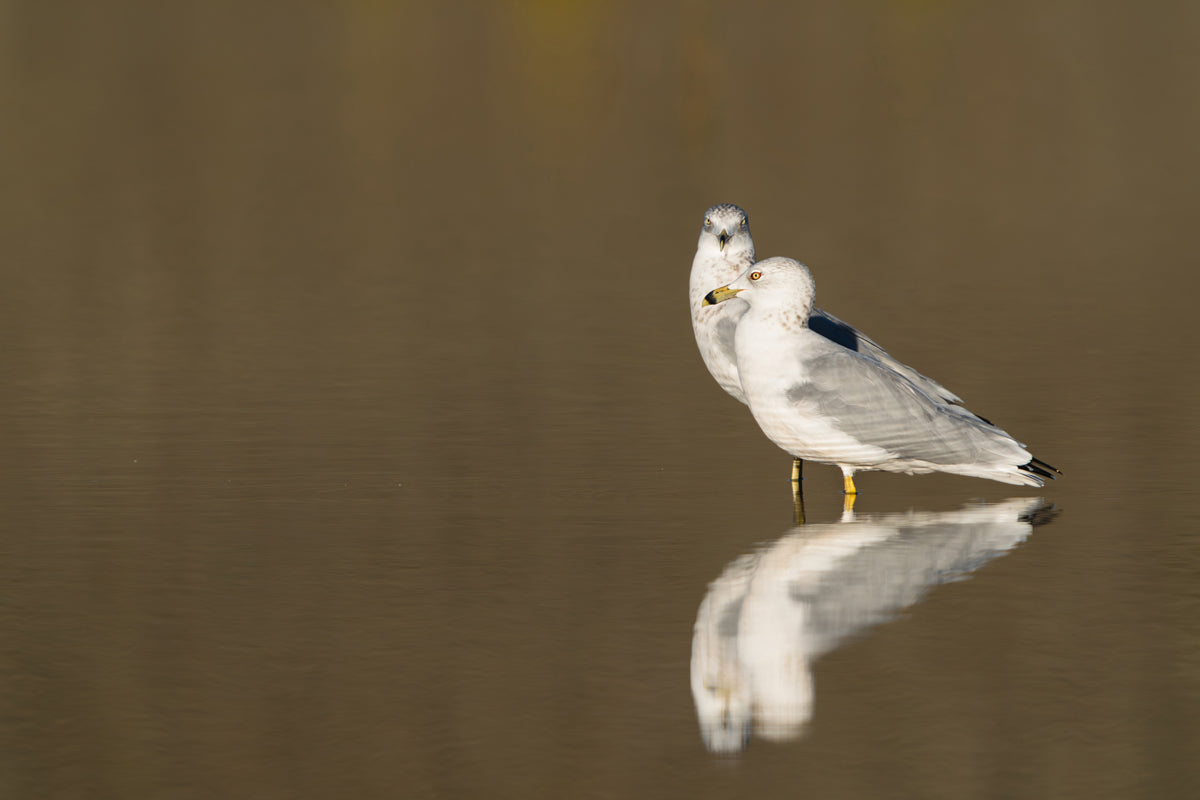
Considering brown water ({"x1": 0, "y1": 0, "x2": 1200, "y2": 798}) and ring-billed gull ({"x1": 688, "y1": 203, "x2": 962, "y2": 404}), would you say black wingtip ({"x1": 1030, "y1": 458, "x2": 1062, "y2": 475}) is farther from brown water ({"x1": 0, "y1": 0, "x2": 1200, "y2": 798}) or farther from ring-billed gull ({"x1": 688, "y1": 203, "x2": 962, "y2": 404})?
ring-billed gull ({"x1": 688, "y1": 203, "x2": 962, "y2": 404})

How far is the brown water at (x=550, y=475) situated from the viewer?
646 cm

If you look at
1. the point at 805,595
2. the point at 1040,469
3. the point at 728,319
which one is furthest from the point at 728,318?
the point at 805,595

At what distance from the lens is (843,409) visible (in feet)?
32.2

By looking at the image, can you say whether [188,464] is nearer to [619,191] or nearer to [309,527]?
[309,527]

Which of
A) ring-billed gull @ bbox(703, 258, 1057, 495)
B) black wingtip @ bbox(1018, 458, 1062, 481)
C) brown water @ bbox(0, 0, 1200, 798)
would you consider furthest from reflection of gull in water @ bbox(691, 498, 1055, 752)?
ring-billed gull @ bbox(703, 258, 1057, 495)

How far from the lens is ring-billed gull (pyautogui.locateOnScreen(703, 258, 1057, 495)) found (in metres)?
9.80

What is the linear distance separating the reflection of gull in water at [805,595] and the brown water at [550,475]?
0.04m

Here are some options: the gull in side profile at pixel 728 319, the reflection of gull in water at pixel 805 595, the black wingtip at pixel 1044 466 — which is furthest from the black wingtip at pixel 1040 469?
the gull in side profile at pixel 728 319

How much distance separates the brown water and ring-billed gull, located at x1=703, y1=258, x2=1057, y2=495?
26 centimetres

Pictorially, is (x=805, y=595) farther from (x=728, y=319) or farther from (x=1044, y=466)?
(x=728, y=319)

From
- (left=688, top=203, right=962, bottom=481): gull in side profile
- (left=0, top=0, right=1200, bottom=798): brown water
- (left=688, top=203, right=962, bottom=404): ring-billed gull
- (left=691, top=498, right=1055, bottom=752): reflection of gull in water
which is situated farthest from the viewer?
(left=688, top=203, right=962, bottom=404): ring-billed gull

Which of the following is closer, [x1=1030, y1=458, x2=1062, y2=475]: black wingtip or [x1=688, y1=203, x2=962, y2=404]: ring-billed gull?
[x1=1030, y1=458, x2=1062, y2=475]: black wingtip

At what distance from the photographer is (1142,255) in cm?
1847

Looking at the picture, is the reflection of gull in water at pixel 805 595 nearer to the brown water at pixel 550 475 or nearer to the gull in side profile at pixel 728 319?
the brown water at pixel 550 475
